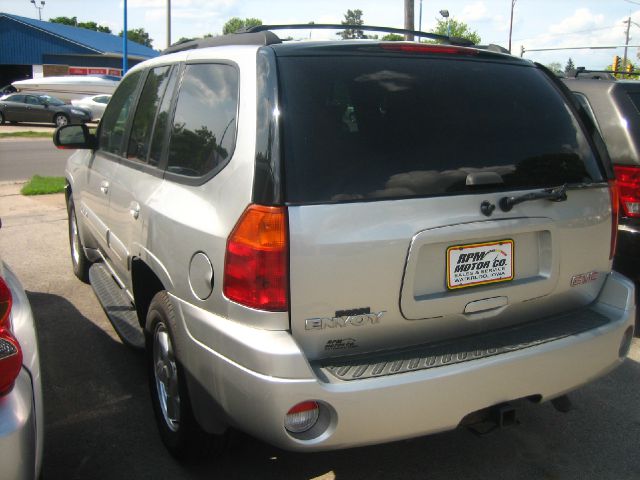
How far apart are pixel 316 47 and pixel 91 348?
281 centimetres

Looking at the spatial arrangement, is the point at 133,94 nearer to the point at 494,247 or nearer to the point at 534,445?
the point at 494,247

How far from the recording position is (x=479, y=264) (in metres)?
2.55

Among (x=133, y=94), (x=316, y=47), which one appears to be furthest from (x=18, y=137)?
(x=316, y=47)

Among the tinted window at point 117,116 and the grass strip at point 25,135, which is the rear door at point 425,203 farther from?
the grass strip at point 25,135

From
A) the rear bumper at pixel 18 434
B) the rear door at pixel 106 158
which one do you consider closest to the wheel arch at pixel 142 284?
the rear door at pixel 106 158

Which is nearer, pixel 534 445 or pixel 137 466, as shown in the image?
pixel 137 466

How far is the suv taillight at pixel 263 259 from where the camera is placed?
2.25 metres

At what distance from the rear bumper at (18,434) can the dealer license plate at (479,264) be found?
1603 millimetres

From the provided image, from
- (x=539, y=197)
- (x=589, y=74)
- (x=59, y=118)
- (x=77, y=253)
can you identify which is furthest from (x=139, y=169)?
(x=59, y=118)

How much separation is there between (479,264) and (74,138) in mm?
3199

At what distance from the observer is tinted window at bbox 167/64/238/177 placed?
260cm

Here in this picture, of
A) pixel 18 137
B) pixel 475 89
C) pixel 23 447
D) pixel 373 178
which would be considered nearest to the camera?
pixel 23 447

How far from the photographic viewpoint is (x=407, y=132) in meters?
2.51

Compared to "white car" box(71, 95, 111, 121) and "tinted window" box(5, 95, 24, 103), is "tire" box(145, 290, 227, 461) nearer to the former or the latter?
"tinted window" box(5, 95, 24, 103)
